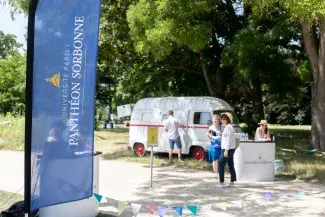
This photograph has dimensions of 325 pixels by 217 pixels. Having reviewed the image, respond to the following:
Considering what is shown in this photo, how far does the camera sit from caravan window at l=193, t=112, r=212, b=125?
16938 millimetres

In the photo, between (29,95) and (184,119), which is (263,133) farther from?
(29,95)

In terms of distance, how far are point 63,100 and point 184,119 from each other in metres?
11.7

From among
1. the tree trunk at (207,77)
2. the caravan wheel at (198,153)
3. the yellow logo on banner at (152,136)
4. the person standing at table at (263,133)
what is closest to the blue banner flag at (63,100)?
the yellow logo on banner at (152,136)

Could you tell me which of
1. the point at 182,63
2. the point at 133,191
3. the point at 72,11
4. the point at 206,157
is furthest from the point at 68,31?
the point at 182,63

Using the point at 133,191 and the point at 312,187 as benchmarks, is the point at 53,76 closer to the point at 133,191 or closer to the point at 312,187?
the point at 133,191

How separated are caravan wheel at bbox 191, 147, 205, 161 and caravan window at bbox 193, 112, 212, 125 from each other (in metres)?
0.95

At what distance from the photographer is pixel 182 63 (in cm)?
2386

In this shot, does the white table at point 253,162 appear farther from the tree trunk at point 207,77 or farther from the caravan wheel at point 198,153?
the tree trunk at point 207,77

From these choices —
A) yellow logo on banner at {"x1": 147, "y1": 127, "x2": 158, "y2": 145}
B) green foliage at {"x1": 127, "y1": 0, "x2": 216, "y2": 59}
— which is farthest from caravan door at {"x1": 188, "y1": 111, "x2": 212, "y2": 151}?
yellow logo on banner at {"x1": 147, "y1": 127, "x2": 158, "y2": 145}

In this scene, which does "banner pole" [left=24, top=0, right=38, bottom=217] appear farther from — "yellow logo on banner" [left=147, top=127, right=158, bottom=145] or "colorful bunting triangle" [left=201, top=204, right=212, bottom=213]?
"yellow logo on banner" [left=147, top=127, right=158, bottom=145]

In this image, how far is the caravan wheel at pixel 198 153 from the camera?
55.1ft

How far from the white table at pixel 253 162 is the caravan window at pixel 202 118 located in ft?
14.8

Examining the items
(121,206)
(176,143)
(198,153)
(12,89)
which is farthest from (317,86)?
(12,89)

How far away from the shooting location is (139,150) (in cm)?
1877
